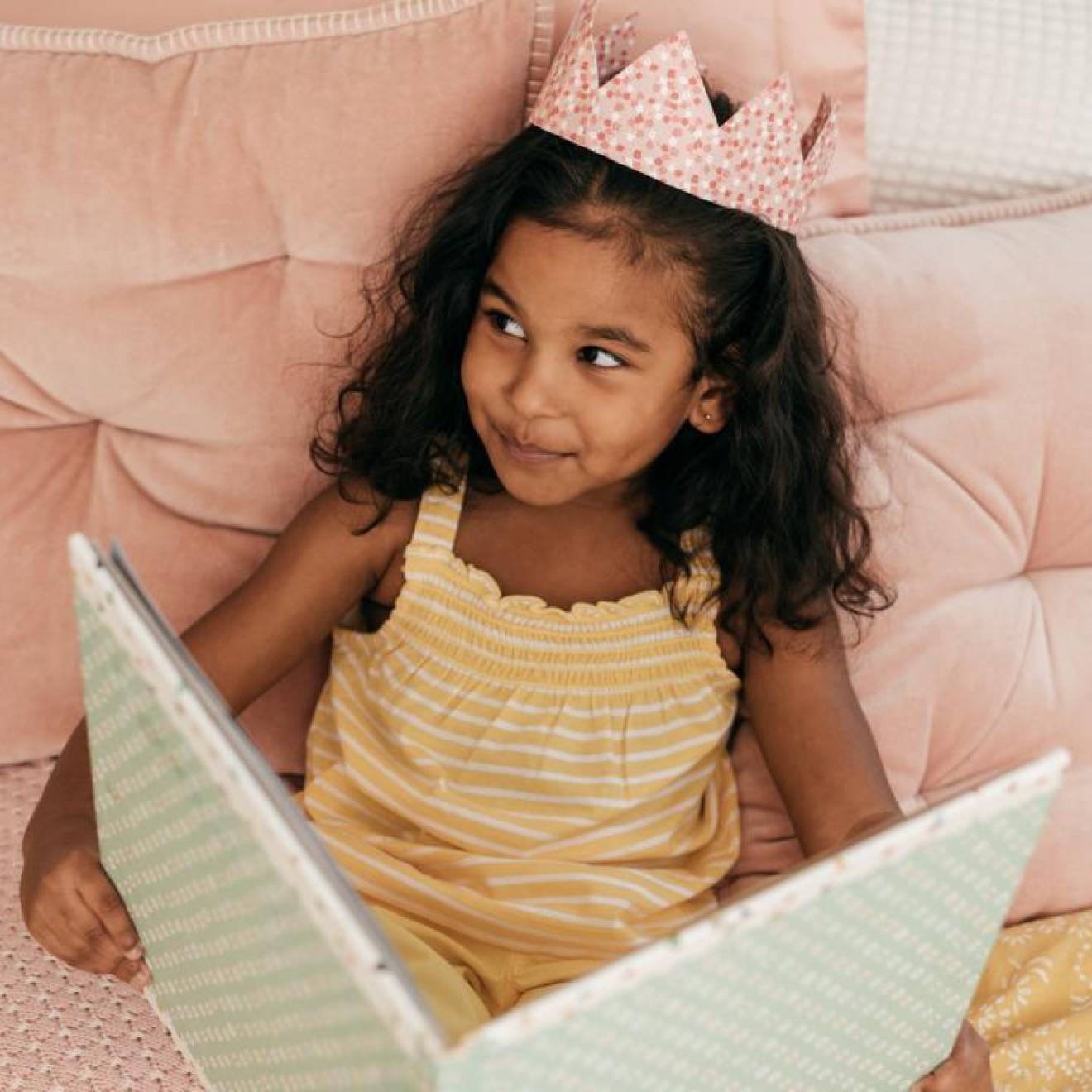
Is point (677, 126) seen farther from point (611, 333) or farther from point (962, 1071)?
point (962, 1071)

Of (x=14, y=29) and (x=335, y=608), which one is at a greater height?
(x=14, y=29)

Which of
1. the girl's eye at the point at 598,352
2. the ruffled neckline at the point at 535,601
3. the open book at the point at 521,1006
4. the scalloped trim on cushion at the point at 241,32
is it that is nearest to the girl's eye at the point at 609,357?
the girl's eye at the point at 598,352

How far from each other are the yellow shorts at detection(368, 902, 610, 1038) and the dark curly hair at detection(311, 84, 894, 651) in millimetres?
297

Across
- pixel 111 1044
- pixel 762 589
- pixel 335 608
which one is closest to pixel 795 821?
pixel 762 589

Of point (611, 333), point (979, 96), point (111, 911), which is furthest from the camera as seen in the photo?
point (979, 96)

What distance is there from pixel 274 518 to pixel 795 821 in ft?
1.66

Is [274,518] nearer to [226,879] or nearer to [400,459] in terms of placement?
[400,459]

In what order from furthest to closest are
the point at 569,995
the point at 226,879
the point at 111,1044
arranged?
the point at 111,1044 < the point at 226,879 < the point at 569,995

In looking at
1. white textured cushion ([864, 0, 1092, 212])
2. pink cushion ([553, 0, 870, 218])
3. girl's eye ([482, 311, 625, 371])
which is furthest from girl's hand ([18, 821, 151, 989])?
white textured cushion ([864, 0, 1092, 212])

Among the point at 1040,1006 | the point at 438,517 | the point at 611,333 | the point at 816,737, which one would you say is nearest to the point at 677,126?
the point at 611,333

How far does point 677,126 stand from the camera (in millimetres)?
1040

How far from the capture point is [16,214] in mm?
1136

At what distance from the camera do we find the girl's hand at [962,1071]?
0.95 metres

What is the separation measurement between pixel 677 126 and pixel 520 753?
1.63 ft
